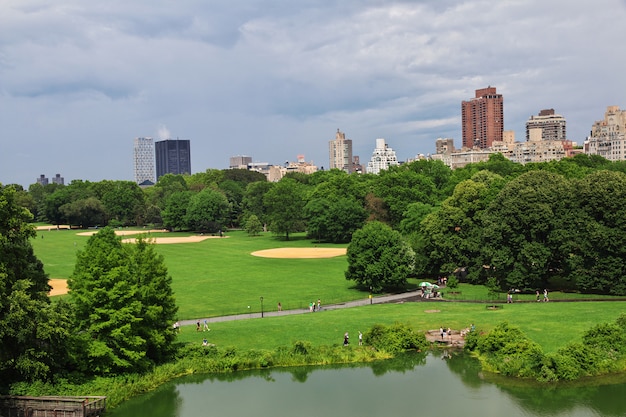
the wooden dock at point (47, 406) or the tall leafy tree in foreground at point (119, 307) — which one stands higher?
the tall leafy tree in foreground at point (119, 307)

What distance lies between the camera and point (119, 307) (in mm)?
31016

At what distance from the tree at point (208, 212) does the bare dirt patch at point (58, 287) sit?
2089 inches

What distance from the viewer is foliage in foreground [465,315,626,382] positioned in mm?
31250

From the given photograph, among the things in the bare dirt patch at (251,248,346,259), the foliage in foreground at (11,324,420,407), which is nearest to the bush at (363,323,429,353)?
the foliage in foreground at (11,324,420,407)

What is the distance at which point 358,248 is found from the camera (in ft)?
182

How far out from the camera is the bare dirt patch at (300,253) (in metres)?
80.2

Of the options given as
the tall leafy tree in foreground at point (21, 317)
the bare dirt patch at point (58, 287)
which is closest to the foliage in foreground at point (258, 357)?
the tall leafy tree in foreground at point (21, 317)

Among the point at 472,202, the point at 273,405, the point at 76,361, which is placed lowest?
the point at 273,405

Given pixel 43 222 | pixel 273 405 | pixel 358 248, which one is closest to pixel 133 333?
pixel 273 405

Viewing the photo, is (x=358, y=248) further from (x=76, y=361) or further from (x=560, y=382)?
(x=76, y=361)

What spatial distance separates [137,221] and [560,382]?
123m

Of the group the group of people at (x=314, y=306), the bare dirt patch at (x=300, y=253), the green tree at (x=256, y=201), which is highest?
the green tree at (x=256, y=201)

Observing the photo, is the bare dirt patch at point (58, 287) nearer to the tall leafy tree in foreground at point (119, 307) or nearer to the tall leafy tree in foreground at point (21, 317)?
the tall leafy tree in foreground at point (119, 307)

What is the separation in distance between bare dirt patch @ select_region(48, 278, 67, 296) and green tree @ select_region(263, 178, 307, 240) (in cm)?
4394
